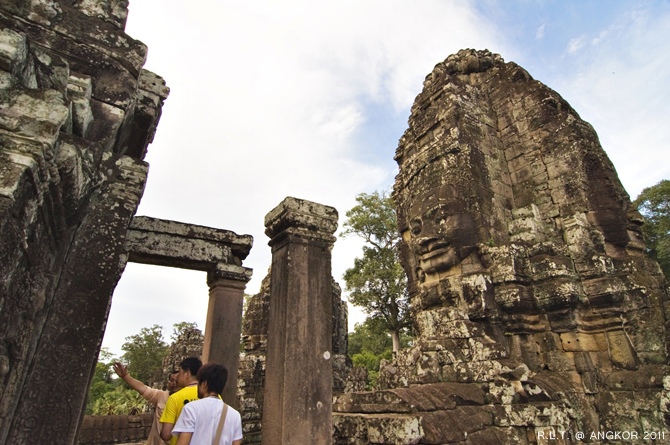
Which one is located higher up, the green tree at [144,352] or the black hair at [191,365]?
the green tree at [144,352]

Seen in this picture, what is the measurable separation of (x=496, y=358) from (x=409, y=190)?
12.1 feet

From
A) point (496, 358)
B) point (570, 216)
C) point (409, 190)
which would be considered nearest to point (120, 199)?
point (496, 358)

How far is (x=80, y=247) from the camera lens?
235cm

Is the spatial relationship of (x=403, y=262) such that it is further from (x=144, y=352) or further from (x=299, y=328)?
(x=144, y=352)

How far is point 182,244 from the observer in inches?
167

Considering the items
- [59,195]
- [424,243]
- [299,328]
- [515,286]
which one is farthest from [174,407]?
[515,286]

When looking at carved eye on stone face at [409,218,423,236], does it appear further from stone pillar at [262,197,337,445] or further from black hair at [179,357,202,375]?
black hair at [179,357,202,375]

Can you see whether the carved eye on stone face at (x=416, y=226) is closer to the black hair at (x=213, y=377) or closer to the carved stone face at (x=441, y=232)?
the carved stone face at (x=441, y=232)

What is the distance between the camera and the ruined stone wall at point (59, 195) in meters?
1.61

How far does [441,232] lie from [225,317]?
386 cm

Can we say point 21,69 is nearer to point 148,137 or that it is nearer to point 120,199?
point 120,199

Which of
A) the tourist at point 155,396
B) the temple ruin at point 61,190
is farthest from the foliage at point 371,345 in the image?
the temple ruin at point 61,190

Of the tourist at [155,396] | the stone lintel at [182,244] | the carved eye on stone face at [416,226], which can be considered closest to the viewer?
the tourist at [155,396]

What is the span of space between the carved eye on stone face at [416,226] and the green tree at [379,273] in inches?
609
